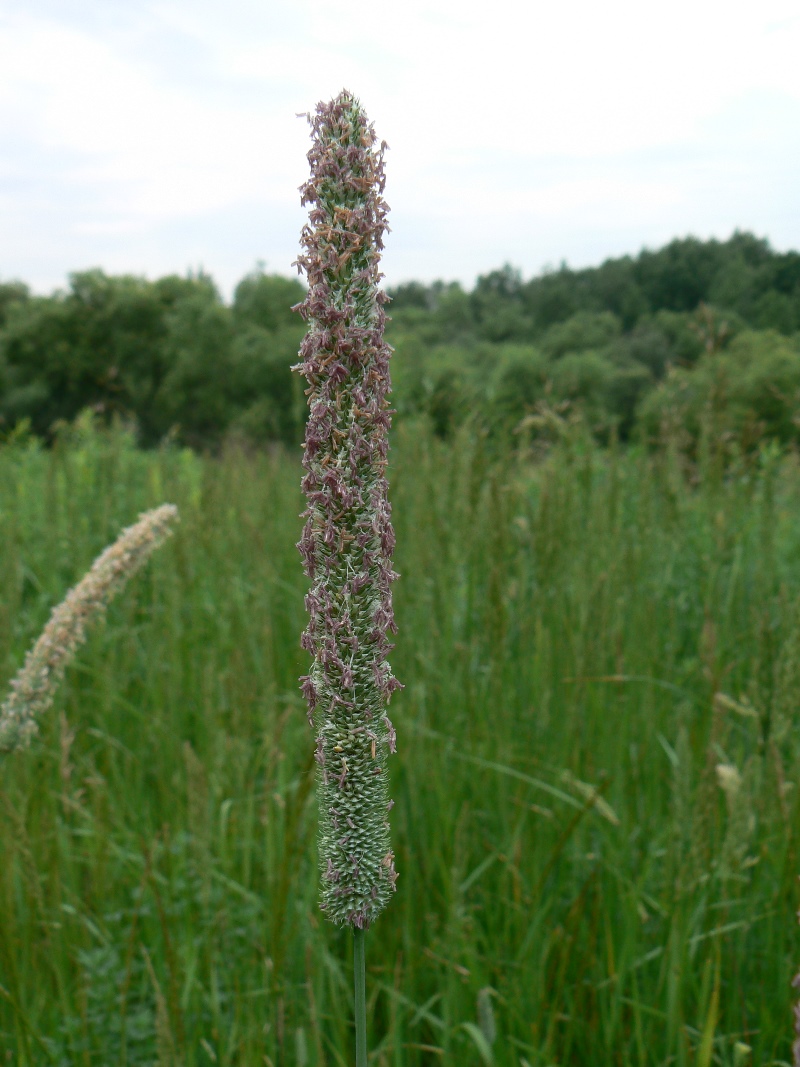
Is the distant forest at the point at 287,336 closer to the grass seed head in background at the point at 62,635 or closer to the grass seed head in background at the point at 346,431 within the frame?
the grass seed head in background at the point at 62,635

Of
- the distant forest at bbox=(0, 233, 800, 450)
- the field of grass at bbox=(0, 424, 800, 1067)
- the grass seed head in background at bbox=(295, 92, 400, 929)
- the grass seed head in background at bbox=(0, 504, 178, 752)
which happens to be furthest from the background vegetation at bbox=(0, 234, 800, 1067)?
the distant forest at bbox=(0, 233, 800, 450)

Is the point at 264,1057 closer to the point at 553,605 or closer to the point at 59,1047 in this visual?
the point at 59,1047

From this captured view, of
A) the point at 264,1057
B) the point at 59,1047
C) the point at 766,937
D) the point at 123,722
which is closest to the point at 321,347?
the point at 264,1057

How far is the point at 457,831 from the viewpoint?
7.14 ft

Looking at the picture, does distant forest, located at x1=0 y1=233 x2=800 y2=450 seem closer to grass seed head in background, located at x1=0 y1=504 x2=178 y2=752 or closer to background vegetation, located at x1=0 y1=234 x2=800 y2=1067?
background vegetation, located at x1=0 y1=234 x2=800 y2=1067

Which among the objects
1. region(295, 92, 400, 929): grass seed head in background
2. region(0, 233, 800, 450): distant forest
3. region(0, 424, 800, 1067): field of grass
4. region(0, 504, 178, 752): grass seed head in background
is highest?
region(0, 233, 800, 450): distant forest

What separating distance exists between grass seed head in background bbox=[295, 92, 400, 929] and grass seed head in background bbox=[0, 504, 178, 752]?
995 millimetres

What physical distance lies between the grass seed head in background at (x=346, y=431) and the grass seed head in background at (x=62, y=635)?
1.00m

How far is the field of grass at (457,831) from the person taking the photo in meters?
2.26

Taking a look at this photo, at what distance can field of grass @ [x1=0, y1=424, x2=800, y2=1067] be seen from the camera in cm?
226

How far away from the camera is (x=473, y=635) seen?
4.33 m

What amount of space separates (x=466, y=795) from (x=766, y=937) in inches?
44.0

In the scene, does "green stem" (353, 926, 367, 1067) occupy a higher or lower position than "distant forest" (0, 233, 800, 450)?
lower

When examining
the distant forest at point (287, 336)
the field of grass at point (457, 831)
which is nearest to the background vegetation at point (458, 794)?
the field of grass at point (457, 831)
